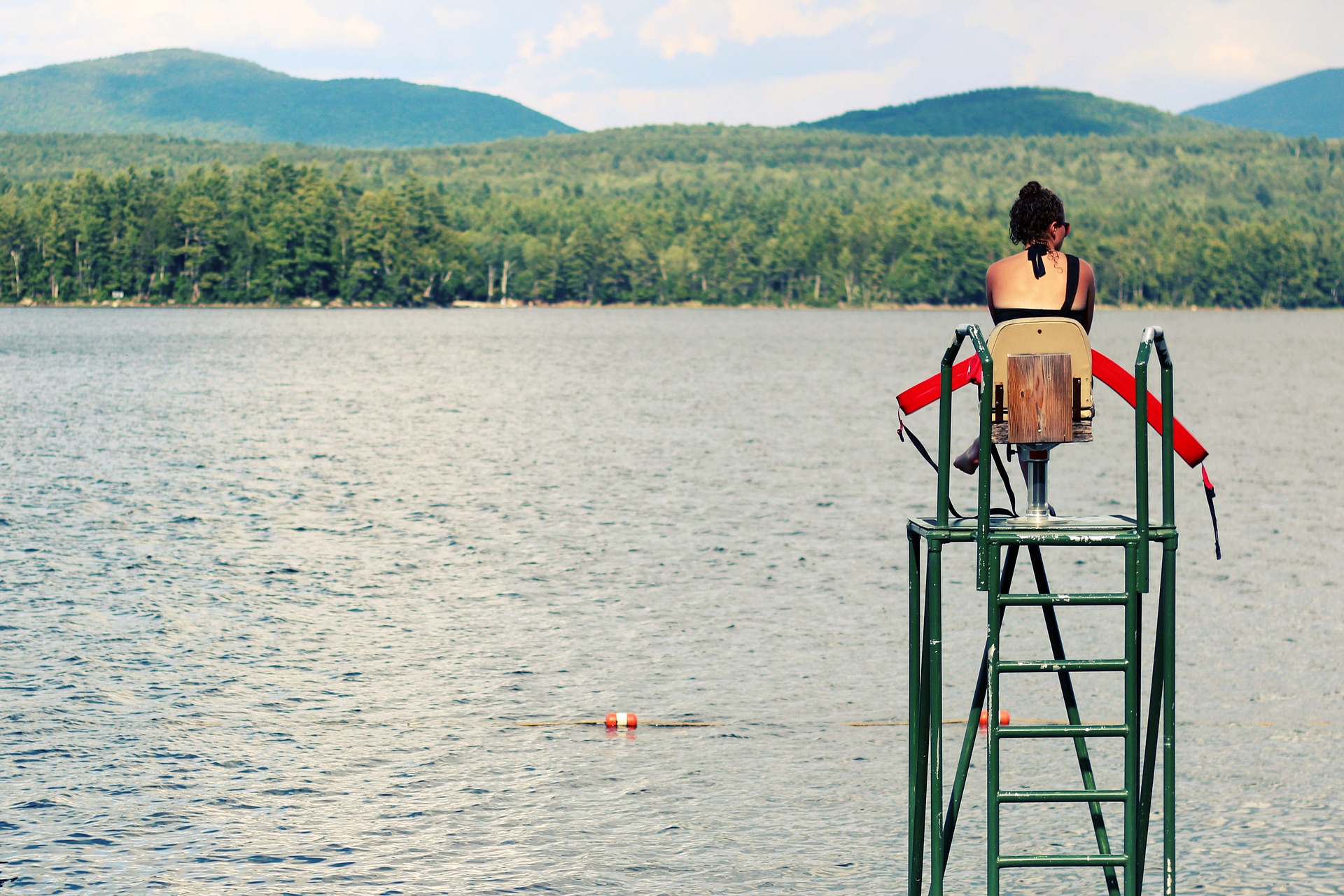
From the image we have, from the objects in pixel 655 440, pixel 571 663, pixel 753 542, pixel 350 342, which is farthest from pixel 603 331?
pixel 571 663

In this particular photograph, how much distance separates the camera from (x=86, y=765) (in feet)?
46.7

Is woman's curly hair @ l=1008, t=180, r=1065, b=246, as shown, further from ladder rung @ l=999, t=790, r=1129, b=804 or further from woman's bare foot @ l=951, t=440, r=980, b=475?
ladder rung @ l=999, t=790, r=1129, b=804

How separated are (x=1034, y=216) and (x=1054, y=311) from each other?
1.87 feet

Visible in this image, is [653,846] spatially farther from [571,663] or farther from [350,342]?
[350,342]

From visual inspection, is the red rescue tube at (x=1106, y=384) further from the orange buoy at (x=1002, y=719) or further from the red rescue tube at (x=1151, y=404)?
the orange buoy at (x=1002, y=719)

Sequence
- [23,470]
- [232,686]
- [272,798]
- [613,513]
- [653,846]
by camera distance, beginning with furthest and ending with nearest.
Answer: [23,470]
[613,513]
[232,686]
[272,798]
[653,846]

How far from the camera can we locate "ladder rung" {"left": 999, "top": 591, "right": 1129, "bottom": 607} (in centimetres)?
794

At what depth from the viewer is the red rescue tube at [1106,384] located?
845 cm

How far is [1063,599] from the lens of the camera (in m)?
8.10

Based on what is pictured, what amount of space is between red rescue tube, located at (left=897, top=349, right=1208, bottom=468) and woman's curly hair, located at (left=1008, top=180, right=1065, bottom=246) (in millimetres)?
719

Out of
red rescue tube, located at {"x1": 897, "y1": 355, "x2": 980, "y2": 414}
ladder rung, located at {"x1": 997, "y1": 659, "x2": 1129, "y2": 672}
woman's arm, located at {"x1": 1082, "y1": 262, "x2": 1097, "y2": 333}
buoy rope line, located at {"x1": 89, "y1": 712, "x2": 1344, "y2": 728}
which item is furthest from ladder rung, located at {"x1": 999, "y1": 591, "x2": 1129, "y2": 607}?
buoy rope line, located at {"x1": 89, "y1": 712, "x2": 1344, "y2": 728}

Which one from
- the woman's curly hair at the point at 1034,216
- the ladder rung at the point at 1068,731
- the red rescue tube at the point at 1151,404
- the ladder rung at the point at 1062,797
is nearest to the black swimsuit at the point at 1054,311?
the woman's curly hair at the point at 1034,216

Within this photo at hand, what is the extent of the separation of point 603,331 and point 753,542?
142201 millimetres

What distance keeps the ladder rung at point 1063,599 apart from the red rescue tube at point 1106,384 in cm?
92
